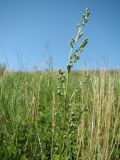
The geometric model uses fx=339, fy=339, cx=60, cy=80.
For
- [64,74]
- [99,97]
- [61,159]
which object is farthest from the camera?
[99,97]

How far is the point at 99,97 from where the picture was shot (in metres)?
2.08

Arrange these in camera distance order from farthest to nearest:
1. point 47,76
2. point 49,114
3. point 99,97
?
point 47,76 → point 49,114 → point 99,97

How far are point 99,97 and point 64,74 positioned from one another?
1.79 ft

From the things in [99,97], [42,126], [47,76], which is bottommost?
[42,126]

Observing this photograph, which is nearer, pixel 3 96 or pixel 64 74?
pixel 64 74

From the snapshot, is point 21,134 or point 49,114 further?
point 49,114

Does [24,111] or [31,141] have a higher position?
[24,111]

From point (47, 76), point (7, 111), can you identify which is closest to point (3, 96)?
point (7, 111)

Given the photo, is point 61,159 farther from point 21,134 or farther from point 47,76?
point 47,76

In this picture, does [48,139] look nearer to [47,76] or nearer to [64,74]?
[64,74]

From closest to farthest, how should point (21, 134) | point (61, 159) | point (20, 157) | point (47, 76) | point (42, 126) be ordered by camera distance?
point (61, 159), point (20, 157), point (21, 134), point (42, 126), point (47, 76)

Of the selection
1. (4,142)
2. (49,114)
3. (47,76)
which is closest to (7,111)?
(4,142)

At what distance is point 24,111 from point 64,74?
1052mm

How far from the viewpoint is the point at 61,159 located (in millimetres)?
1755
